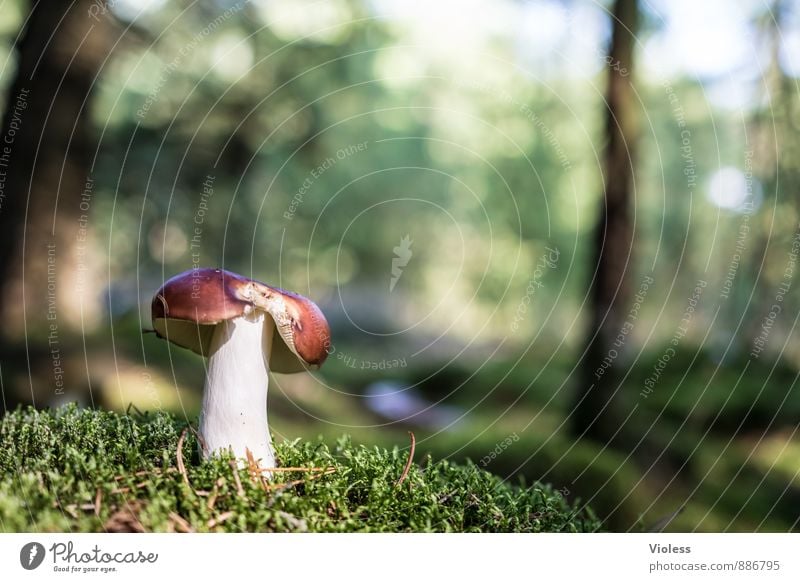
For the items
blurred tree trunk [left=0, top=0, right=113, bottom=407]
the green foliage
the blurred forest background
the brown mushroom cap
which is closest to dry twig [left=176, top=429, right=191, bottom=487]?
the green foliage

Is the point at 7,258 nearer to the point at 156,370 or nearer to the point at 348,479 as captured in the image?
the point at 156,370

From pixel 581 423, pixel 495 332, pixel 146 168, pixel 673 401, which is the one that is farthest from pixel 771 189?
pixel 495 332

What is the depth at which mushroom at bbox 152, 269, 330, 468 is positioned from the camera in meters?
0.85

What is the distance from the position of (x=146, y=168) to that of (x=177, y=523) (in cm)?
341

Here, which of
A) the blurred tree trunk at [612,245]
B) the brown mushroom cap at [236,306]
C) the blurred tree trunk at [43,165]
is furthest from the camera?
the blurred tree trunk at [43,165]

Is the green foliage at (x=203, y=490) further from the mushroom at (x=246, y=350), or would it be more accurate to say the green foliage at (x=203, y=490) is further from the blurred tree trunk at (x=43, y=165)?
the blurred tree trunk at (x=43, y=165)

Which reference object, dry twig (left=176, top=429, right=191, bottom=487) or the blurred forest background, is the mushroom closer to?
dry twig (left=176, top=429, right=191, bottom=487)

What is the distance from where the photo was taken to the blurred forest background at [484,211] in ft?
7.01

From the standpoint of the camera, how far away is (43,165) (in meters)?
2.27

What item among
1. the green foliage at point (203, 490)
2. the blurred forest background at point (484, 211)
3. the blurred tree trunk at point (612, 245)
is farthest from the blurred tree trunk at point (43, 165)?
the blurred tree trunk at point (612, 245)

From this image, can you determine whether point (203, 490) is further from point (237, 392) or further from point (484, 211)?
point (484, 211)
